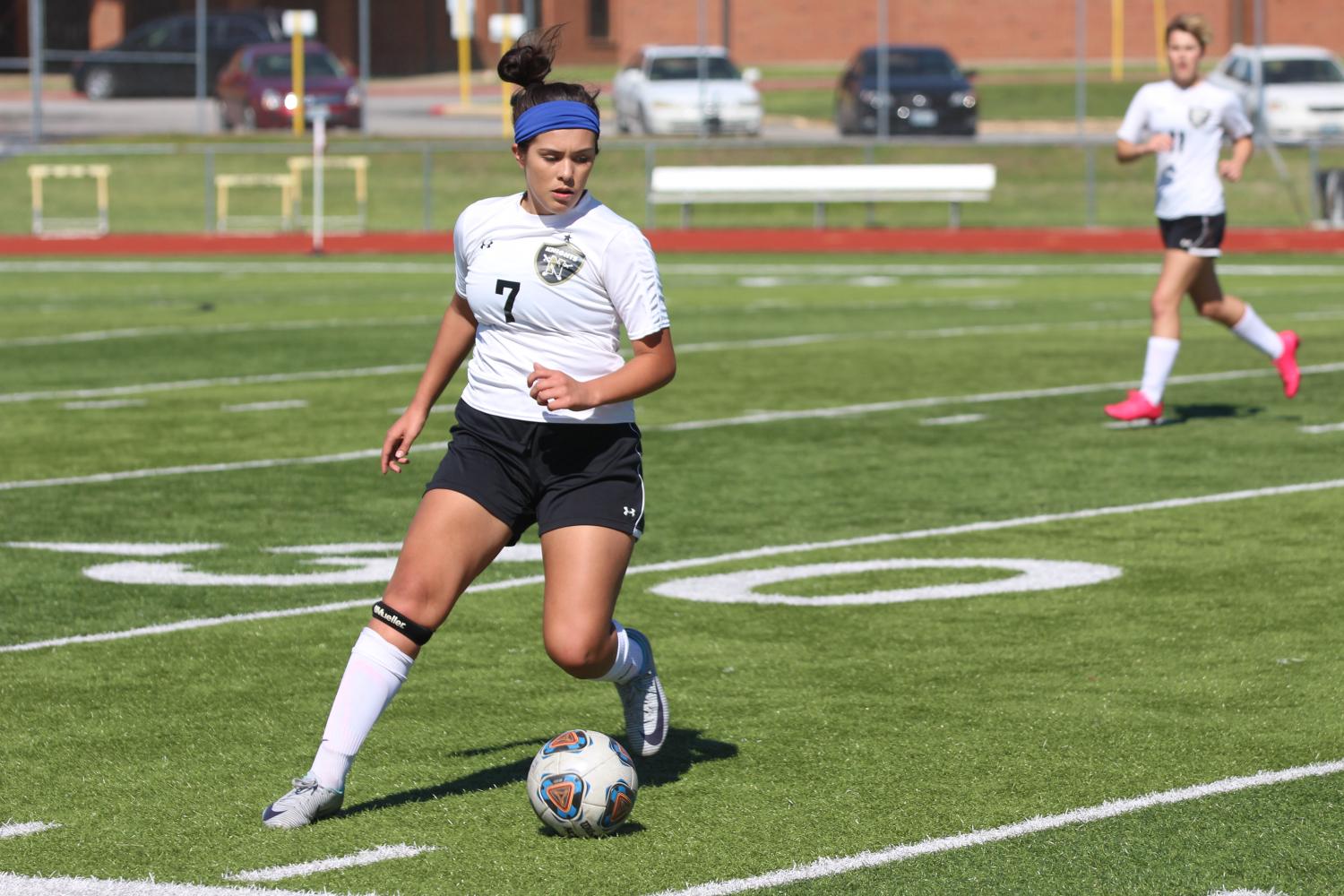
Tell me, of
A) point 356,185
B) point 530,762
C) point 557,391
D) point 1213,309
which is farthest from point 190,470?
point 356,185

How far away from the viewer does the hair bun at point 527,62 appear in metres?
5.73

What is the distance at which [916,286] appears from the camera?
25.0m

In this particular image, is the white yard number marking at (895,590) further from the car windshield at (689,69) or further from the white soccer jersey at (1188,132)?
the car windshield at (689,69)

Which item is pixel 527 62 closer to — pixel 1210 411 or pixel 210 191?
pixel 1210 411

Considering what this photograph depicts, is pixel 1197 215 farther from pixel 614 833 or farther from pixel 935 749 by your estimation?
pixel 614 833

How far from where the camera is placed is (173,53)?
4509 centimetres

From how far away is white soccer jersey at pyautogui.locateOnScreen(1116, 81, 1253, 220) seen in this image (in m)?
12.8

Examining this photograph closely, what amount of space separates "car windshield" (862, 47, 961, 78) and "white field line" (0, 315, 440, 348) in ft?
60.0

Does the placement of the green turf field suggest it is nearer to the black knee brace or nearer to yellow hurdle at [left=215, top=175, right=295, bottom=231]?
the black knee brace

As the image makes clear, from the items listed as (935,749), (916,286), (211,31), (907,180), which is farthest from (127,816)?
(211,31)

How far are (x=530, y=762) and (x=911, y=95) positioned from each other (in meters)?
32.6

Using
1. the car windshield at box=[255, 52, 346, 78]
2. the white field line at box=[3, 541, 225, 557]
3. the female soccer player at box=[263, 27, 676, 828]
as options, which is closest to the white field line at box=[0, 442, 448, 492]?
the white field line at box=[3, 541, 225, 557]

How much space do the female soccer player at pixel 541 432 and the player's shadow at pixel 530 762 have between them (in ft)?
0.83

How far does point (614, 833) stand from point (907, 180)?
2799 cm
